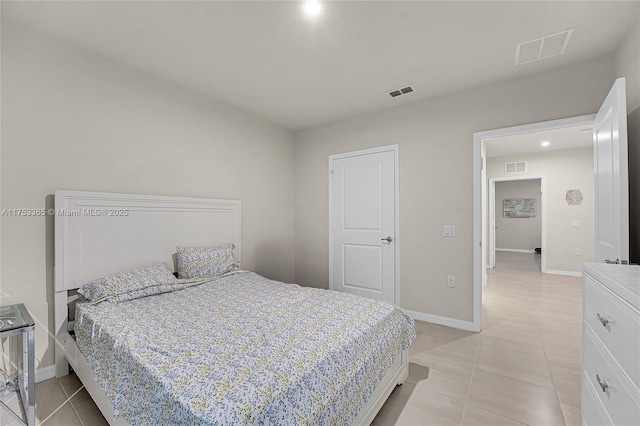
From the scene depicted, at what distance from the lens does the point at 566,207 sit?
5.81 meters

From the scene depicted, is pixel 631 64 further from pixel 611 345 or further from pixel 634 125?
pixel 611 345

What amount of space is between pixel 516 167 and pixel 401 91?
16.0 ft

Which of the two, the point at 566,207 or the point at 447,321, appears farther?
the point at 566,207

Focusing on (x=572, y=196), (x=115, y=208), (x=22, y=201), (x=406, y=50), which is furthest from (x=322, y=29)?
(x=572, y=196)

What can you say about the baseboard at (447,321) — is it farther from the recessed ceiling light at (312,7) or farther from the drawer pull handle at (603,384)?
the recessed ceiling light at (312,7)

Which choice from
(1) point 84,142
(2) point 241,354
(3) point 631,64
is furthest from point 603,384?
(1) point 84,142

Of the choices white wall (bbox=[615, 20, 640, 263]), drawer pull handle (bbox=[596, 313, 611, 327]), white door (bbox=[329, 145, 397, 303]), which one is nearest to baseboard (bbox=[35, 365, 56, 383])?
white door (bbox=[329, 145, 397, 303])

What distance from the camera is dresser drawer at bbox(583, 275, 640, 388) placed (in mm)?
889

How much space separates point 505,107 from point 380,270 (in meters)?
2.29

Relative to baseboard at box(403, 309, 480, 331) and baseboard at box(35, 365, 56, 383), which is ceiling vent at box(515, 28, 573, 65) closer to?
baseboard at box(403, 309, 480, 331)

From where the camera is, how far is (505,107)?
9.43 feet

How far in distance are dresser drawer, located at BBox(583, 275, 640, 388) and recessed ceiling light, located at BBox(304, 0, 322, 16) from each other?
7.11ft

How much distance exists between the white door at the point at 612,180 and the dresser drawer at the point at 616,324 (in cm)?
56

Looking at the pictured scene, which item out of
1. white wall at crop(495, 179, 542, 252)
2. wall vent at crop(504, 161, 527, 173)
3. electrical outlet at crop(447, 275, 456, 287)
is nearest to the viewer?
electrical outlet at crop(447, 275, 456, 287)
